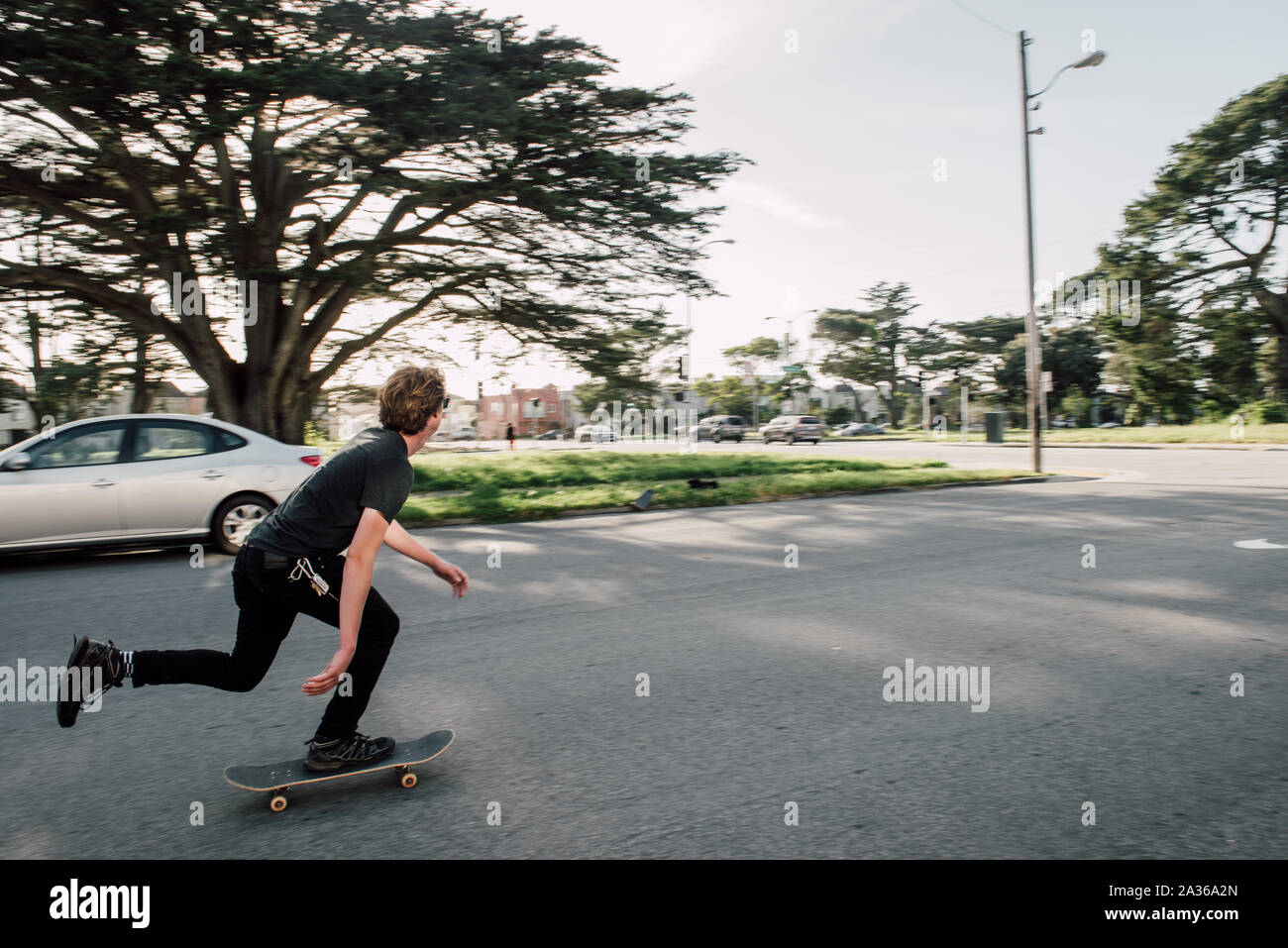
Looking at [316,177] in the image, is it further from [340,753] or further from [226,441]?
[340,753]

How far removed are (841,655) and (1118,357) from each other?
203ft

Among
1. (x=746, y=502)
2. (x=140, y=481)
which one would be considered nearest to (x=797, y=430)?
(x=746, y=502)

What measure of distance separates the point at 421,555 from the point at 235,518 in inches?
303

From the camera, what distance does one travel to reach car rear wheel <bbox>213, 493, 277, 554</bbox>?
10102mm

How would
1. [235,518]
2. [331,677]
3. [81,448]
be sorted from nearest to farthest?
[331,677] → [81,448] → [235,518]

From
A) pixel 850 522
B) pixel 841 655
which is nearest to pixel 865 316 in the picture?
pixel 850 522

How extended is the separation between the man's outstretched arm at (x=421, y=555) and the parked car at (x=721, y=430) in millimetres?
56196

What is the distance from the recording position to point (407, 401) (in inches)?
134

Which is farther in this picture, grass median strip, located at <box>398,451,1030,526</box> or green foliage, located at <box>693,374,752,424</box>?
green foliage, located at <box>693,374,752,424</box>

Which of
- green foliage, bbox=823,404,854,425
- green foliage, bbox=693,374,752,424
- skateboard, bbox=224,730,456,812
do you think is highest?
green foliage, bbox=693,374,752,424

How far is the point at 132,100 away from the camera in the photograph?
14.7 metres

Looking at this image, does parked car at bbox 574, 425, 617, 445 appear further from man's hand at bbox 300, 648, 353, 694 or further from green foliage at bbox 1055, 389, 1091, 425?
man's hand at bbox 300, 648, 353, 694

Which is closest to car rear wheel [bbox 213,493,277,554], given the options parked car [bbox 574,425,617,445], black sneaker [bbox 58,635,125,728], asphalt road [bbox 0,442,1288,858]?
asphalt road [bbox 0,442,1288,858]

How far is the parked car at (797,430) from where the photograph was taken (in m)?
51.2
